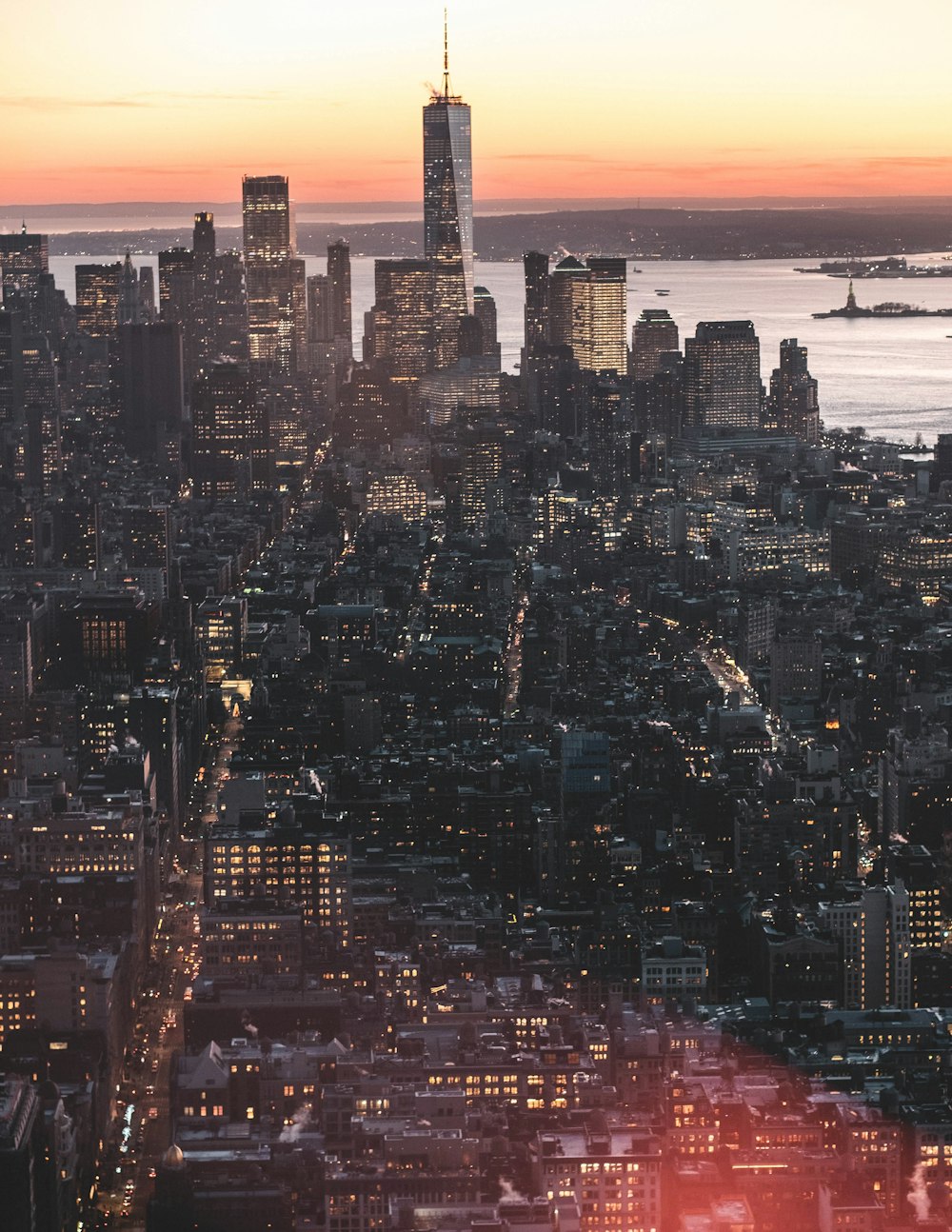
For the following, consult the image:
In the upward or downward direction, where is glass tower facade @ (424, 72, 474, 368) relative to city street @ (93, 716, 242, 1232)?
upward

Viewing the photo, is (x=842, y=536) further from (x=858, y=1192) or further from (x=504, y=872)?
(x=858, y=1192)

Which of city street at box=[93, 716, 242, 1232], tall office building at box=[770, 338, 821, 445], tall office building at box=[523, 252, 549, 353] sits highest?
tall office building at box=[523, 252, 549, 353]

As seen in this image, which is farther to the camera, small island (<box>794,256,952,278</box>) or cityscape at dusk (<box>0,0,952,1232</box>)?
small island (<box>794,256,952,278</box>)

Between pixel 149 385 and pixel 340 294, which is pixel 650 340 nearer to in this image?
pixel 340 294

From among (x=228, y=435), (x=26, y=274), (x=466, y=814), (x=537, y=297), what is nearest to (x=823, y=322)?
(x=537, y=297)

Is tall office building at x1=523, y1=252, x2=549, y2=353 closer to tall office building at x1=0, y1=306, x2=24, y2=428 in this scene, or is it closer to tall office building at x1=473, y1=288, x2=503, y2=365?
tall office building at x1=473, y1=288, x2=503, y2=365

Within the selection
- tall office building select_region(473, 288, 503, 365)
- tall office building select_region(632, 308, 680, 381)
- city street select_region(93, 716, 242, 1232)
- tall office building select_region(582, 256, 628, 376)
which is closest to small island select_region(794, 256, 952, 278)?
tall office building select_region(632, 308, 680, 381)
